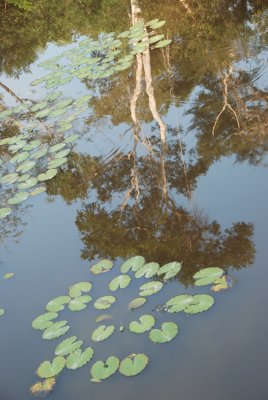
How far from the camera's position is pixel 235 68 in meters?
6.21

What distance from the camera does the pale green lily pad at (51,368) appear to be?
2957 millimetres

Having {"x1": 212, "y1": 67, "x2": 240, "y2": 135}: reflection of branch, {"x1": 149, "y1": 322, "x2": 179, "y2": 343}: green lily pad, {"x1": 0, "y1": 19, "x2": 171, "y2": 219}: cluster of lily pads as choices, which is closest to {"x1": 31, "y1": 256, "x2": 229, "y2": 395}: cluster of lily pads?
{"x1": 149, "y1": 322, "x2": 179, "y2": 343}: green lily pad

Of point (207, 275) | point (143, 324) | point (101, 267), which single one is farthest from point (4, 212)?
Answer: point (207, 275)

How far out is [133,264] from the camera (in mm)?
3648

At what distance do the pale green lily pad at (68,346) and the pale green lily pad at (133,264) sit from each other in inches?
28.3

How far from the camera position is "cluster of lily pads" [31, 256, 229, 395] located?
2906 millimetres

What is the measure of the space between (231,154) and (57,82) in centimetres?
399

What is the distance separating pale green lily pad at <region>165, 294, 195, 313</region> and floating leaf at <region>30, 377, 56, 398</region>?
3.08 feet

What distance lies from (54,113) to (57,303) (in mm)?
3667

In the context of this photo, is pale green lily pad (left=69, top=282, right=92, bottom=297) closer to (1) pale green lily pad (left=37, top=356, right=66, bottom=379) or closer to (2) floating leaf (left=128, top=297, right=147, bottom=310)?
(2) floating leaf (left=128, top=297, right=147, bottom=310)

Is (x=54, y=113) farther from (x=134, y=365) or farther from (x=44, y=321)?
(x=134, y=365)

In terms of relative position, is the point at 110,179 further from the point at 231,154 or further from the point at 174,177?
the point at 231,154

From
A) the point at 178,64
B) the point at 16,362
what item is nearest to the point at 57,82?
the point at 178,64

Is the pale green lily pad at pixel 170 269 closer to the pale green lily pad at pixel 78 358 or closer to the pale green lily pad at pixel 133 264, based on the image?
the pale green lily pad at pixel 133 264
